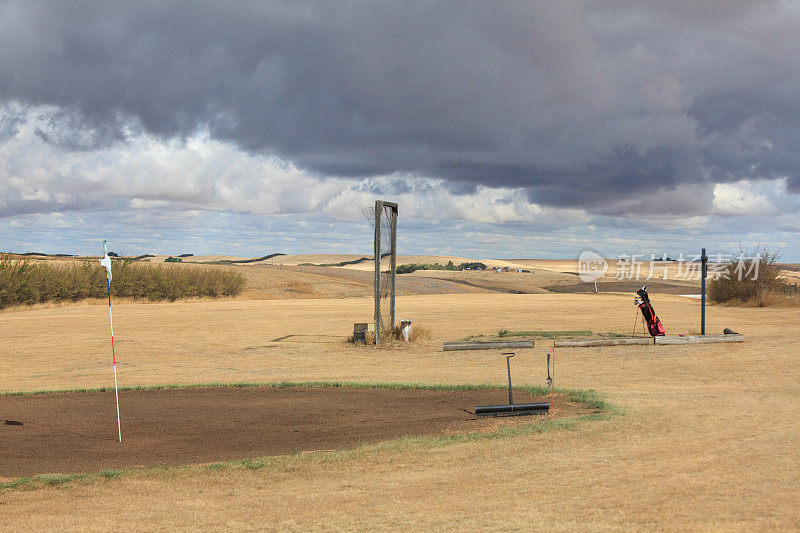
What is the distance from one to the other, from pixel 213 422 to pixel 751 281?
117ft

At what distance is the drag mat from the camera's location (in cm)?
989

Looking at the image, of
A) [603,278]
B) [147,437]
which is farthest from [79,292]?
[603,278]

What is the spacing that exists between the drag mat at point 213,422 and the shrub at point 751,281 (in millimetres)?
30473

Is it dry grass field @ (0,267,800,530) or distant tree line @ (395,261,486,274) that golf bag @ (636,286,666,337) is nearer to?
dry grass field @ (0,267,800,530)

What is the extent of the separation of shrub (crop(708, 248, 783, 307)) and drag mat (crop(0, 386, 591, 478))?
30.5 meters

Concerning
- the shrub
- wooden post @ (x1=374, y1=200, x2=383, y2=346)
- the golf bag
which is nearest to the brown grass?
the golf bag

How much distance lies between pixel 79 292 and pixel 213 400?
37069 mm

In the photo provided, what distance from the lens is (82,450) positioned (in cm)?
1023

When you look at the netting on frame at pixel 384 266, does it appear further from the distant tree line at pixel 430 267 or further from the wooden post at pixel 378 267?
the distant tree line at pixel 430 267

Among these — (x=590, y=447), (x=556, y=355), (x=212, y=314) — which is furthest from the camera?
(x=212, y=314)

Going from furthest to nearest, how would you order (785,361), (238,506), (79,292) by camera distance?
(79,292) → (785,361) → (238,506)

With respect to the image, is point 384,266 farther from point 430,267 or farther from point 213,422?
point 430,267

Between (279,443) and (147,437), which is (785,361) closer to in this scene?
(279,443)

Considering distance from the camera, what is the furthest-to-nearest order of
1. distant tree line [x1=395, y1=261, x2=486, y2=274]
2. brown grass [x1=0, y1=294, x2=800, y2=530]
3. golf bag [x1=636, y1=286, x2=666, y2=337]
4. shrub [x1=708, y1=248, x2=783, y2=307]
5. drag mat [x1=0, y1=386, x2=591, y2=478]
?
distant tree line [x1=395, y1=261, x2=486, y2=274] → shrub [x1=708, y1=248, x2=783, y2=307] → golf bag [x1=636, y1=286, x2=666, y2=337] → drag mat [x1=0, y1=386, x2=591, y2=478] → brown grass [x1=0, y1=294, x2=800, y2=530]
